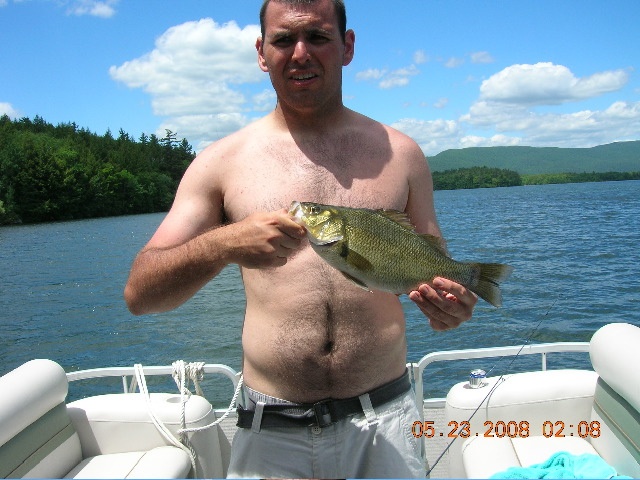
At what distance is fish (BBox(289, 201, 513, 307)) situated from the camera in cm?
241

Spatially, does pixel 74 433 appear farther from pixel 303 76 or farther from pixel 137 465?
pixel 303 76

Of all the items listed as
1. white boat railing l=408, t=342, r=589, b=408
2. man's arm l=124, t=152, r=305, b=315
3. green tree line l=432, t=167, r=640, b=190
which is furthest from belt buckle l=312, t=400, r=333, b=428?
green tree line l=432, t=167, r=640, b=190

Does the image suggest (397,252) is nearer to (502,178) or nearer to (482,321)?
(482,321)

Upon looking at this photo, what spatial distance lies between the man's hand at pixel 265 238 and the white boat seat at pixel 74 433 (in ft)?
8.39

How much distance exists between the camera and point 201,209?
9.12ft

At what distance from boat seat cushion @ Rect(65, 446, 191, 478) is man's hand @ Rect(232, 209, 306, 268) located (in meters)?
2.64

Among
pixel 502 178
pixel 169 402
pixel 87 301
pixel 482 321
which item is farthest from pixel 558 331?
pixel 502 178

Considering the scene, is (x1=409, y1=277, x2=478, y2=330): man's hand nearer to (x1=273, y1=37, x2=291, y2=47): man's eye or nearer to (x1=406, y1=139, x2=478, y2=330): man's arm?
(x1=406, y1=139, x2=478, y2=330): man's arm

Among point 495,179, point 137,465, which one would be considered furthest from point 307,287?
point 495,179

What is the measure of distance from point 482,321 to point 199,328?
288 inches

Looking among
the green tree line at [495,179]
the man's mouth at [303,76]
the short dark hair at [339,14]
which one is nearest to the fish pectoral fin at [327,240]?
the man's mouth at [303,76]

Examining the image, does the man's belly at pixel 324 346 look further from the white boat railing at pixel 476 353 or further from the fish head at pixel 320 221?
the white boat railing at pixel 476 353

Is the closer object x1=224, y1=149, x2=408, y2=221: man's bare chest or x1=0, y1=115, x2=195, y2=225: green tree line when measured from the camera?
x1=224, y1=149, x2=408, y2=221: man's bare chest

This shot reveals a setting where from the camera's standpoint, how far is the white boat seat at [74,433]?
158 inches
